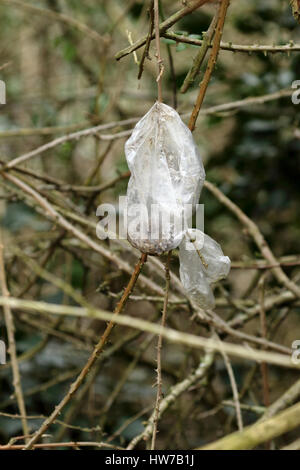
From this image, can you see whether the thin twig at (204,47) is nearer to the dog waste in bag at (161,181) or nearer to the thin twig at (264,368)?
the dog waste in bag at (161,181)

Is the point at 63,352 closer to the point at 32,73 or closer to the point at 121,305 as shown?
the point at 121,305

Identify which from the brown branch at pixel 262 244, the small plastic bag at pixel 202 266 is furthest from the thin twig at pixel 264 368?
the small plastic bag at pixel 202 266

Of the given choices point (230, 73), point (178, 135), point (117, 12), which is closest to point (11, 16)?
point (117, 12)

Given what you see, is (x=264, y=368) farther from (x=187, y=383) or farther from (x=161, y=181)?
(x=161, y=181)

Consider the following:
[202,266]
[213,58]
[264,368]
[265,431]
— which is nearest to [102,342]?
[202,266]

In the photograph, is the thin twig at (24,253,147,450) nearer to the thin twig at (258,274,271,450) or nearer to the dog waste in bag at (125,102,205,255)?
the dog waste in bag at (125,102,205,255)

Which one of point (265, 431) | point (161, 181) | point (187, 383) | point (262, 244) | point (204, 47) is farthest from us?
point (262, 244)
